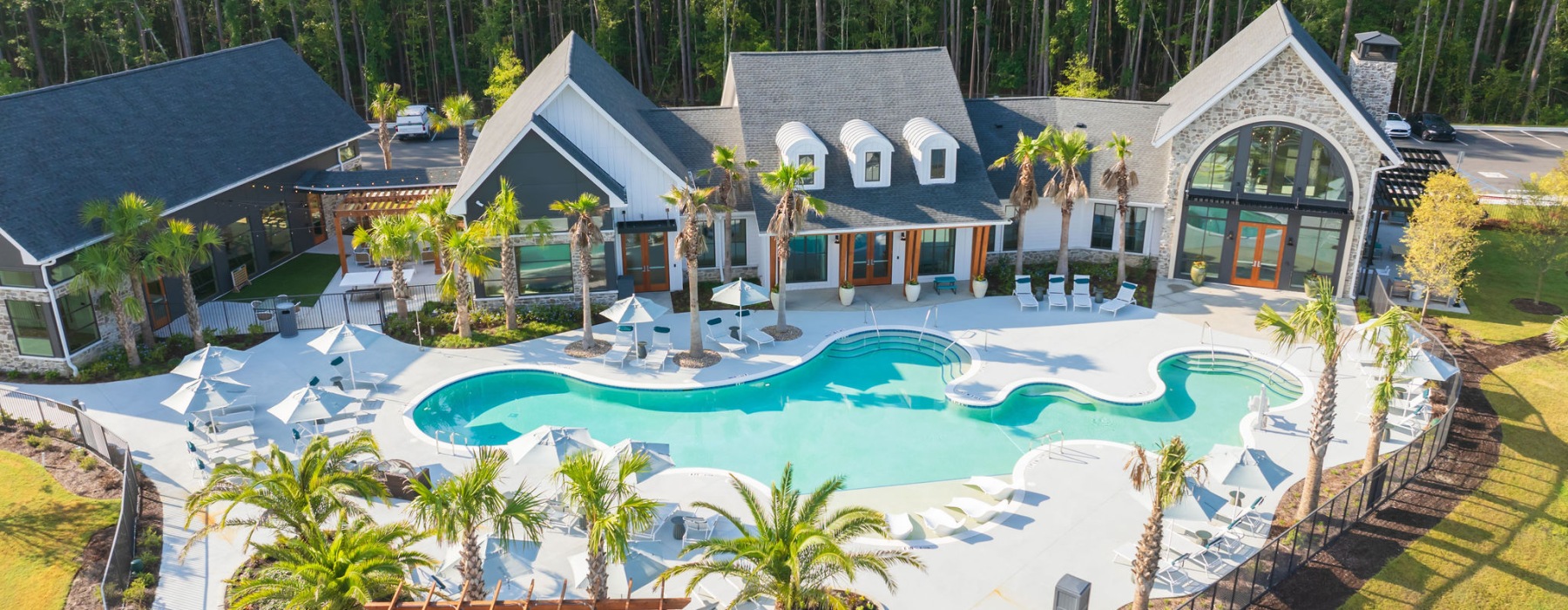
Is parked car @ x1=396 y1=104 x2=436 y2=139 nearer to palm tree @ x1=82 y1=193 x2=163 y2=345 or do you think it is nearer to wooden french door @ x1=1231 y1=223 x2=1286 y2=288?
palm tree @ x1=82 y1=193 x2=163 y2=345

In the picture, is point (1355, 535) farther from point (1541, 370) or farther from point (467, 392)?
point (467, 392)

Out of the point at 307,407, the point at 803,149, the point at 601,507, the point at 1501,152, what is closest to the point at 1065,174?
the point at 803,149

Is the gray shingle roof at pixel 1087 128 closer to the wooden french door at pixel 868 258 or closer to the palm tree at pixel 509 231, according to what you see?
the wooden french door at pixel 868 258

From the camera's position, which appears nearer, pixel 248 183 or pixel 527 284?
pixel 527 284

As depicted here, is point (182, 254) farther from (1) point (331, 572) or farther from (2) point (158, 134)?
(1) point (331, 572)

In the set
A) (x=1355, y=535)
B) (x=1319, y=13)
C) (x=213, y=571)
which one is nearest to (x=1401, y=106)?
(x=1319, y=13)

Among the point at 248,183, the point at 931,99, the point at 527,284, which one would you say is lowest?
the point at 527,284
